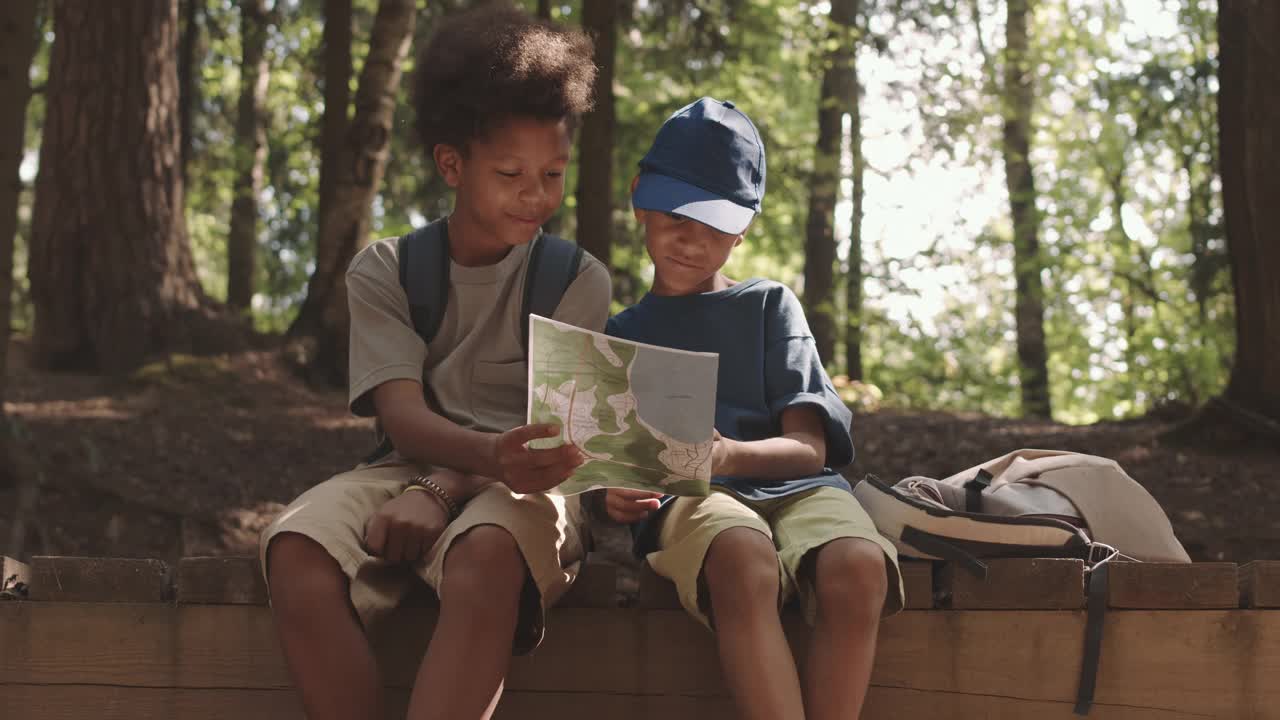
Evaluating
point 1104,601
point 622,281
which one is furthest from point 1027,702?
point 622,281

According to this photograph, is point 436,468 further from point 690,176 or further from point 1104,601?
point 1104,601

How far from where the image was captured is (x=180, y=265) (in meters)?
8.30

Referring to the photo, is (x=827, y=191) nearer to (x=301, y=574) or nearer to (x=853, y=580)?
(x=853, y=580)

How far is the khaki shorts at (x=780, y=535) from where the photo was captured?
2.59m

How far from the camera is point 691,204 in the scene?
2973 millimetres

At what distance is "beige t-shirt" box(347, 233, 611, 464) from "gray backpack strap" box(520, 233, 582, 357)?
0.05 ft

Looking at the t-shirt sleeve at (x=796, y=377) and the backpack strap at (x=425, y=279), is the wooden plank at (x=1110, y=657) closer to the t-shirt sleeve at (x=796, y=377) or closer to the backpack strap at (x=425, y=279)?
the t-shirt sleeve at (x=796, y=377)

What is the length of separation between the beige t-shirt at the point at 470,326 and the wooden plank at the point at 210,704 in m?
0.62

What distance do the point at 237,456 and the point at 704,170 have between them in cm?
459

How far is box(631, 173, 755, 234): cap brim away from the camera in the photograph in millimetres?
2963

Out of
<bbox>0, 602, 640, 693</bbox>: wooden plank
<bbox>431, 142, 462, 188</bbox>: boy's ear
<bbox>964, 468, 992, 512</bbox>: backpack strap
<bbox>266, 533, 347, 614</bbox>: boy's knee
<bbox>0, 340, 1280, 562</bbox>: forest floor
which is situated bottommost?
<bbox>0, 340, 1280, 562</bbox>: forest floor

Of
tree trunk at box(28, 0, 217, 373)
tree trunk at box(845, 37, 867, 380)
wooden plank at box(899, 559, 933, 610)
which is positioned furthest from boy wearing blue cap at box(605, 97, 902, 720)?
tree trunk at box(845, 37, 867, 380)

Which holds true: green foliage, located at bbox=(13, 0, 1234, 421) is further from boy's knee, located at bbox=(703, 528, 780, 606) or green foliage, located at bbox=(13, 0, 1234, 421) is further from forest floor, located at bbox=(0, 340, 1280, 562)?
boy's knee, located at bbox=(703, 528, 780, 606)

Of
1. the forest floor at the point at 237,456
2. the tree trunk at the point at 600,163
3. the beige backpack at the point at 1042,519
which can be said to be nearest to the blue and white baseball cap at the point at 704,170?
the beige backpack at the point at 1042,519
